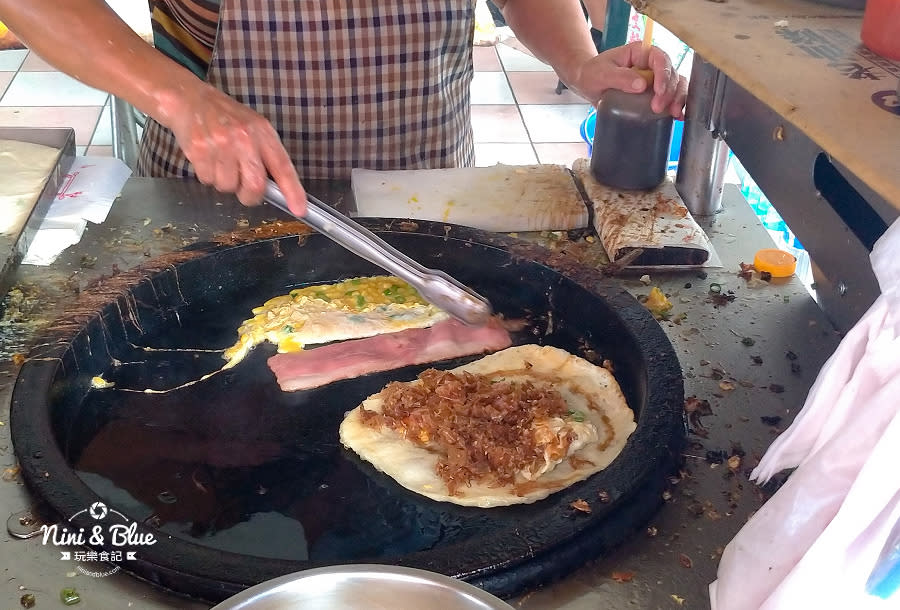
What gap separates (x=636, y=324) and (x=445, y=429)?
39 cm

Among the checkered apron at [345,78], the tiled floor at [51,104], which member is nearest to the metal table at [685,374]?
the checkered apron at [345,78]

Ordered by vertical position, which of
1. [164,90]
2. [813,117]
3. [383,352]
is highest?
[813,117]

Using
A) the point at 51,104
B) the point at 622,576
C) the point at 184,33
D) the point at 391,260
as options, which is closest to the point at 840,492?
the point at 622,576

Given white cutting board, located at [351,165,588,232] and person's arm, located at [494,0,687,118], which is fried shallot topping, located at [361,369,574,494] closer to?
white cutting board, located at [351,165,588,232]

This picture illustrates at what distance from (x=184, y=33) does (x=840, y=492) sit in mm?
1769

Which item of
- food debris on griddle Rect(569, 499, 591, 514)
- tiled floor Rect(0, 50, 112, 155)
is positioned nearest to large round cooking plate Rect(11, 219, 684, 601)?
food debris on griddle Rect(569, 499, 591, 514)

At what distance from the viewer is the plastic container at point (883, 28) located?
112 cm

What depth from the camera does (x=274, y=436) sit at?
4.49ft

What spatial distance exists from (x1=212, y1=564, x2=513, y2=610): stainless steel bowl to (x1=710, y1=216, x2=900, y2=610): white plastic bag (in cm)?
29

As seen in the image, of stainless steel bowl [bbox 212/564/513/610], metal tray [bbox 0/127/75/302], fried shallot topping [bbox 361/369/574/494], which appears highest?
stainless steel bowl [bbox 212/564/513/610]

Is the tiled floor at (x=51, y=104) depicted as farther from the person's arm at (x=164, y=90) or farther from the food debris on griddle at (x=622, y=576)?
the food debris on griddle at (x=622, y=576)

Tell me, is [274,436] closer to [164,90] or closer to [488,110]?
[164,90]

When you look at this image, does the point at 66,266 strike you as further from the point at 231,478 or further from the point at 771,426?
the point at 771,426

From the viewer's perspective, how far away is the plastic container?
112 centimetres
